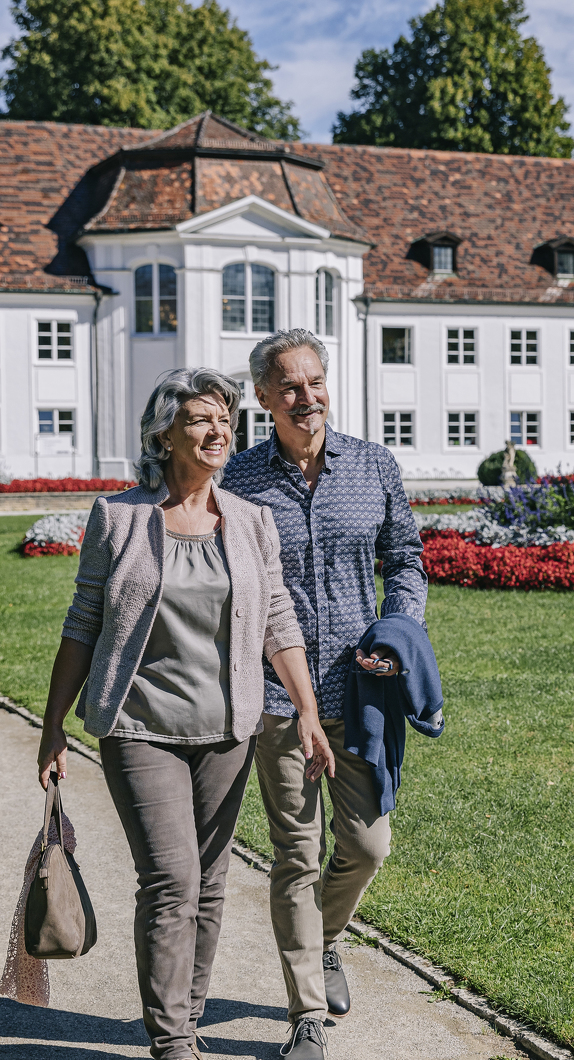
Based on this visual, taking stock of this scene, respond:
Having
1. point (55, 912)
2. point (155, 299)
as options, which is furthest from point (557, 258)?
point (55, 912)

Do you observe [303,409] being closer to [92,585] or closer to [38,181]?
[92,585]

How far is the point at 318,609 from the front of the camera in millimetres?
3570

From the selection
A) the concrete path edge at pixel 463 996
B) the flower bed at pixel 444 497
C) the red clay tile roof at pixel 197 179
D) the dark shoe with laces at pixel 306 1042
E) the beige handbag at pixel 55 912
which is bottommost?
the concrete path edge at pixel 463 996

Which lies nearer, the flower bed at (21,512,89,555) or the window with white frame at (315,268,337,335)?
the flower bed at (21,512,89,555)

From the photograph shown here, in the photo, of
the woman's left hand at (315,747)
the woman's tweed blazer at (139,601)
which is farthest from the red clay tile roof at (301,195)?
the woman's left hand at (315,747)

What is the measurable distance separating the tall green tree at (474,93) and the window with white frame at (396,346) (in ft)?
44.1

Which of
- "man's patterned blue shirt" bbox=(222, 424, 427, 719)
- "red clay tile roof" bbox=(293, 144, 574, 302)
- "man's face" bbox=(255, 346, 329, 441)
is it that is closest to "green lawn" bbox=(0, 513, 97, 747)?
"man's patterned blue shirt" bbox=(222, 424, 427, 719)

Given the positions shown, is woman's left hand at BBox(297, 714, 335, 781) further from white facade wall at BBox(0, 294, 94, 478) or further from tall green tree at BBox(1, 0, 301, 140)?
tall green tree at BBox(1, 0, 301, 140)

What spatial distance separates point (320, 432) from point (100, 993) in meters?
2.02

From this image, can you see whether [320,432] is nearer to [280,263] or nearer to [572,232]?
[280,263]

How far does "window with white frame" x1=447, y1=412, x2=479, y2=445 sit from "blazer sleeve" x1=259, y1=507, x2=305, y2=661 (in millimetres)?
30496

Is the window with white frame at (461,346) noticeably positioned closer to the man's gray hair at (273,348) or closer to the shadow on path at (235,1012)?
the man's gray hair at (273,348)

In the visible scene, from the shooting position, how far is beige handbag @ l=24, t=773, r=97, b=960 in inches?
120

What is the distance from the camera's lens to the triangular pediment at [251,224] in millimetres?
28828
